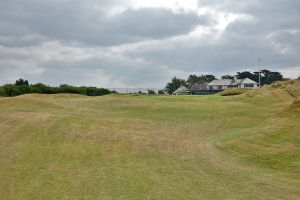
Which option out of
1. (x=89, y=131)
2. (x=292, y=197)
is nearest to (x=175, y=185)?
(x=292, y=197)

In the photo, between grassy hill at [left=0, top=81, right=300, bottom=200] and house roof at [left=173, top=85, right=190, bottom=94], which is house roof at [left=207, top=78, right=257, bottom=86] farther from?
grassy hill at [left=0, top=81, right=300, bottom=200]

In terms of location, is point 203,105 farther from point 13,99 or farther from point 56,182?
point 56,182

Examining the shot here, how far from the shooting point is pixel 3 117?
31.4 m

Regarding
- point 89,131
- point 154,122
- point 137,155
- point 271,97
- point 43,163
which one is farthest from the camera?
point 271,97

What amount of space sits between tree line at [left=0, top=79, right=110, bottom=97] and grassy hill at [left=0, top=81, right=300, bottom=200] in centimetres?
2613

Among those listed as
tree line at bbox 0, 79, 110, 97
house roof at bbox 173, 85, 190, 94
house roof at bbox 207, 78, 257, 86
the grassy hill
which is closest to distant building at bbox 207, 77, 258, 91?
house roof at bbox 207, 78, 257, 86

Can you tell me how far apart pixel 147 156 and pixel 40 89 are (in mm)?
50342

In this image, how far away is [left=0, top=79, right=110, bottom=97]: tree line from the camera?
63406mm

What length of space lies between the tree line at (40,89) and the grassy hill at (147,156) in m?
26.1

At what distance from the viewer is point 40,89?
227 ft

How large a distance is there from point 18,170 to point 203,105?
27775 mm

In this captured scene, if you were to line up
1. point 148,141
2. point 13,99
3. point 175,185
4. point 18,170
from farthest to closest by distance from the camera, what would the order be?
point 13,99, point 148,141, point 18,170, point 175,185

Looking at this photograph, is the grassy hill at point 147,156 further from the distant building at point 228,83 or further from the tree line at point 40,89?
the distant building at point 228,83

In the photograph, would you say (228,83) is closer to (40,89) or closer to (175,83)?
(175,83)
